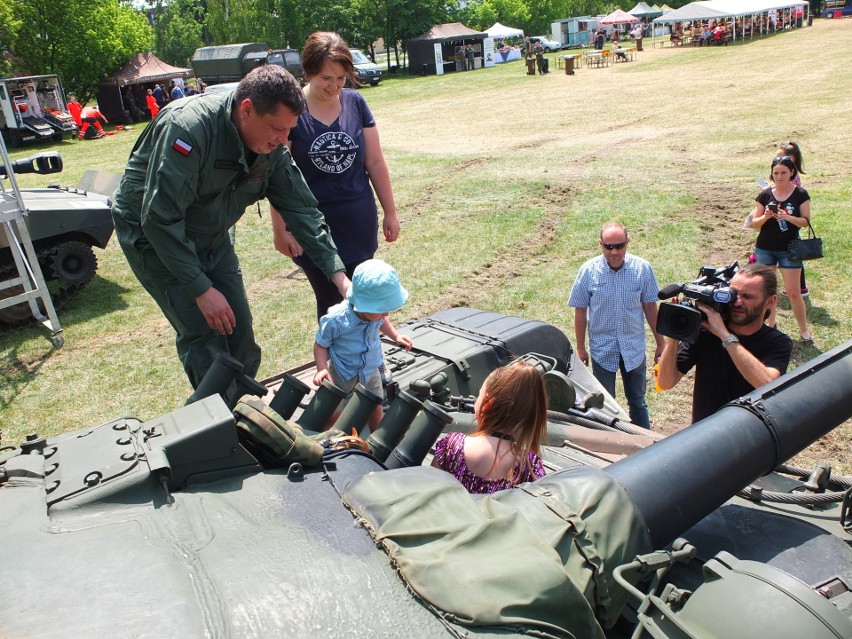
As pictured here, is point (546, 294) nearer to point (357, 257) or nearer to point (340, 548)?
point (357, 257)

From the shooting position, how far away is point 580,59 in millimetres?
38656

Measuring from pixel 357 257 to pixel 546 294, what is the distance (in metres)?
3.33

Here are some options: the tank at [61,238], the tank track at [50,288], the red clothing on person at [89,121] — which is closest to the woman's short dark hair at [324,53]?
the tank at [61,238]

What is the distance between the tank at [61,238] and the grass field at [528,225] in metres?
0.22

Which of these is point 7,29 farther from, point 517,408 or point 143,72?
point 517,408

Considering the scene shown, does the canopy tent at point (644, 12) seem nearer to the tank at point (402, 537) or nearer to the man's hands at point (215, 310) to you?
the man's hands at point (215, 310)

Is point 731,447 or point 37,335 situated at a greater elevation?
point 731,447

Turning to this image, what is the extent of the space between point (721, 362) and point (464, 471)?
1782mm

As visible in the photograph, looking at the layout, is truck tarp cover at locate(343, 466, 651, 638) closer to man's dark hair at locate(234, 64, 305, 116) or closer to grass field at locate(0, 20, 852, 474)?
man's dark hair at locate(234, 64, 305, 116)

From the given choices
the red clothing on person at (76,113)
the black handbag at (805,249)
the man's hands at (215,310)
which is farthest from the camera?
the red clothing on person at (76,113)

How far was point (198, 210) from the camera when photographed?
3418 mm

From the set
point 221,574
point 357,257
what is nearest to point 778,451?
point 221,574

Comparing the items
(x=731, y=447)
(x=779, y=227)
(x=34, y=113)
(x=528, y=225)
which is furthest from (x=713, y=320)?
(x=34, y=113)

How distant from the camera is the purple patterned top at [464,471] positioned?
2.56m
